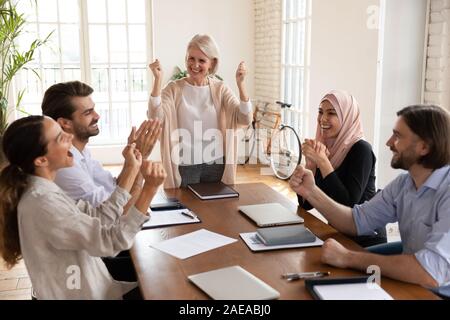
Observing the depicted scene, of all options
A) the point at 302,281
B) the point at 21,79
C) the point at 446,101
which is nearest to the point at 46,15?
the point at 21,79

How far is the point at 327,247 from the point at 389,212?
0.50 metres

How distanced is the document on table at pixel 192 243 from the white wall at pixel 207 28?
511cm

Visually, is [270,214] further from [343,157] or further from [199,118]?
[199,118]

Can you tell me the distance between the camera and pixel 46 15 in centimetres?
638

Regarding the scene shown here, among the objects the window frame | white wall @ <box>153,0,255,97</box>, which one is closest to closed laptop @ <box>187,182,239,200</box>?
white wall @ <box>153,0,255,97</box>

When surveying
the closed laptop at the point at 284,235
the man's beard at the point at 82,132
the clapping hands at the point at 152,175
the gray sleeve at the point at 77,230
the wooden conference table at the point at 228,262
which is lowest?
the wooden conference table at the point at 228,262

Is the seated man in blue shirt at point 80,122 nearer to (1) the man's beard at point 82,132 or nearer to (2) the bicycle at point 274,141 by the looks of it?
(1) the man's beard at point 82,132

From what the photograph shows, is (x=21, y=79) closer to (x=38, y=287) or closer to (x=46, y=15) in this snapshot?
(x=46, y=15)

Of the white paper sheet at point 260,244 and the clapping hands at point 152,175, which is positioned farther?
the white paper sheet at point 260,244

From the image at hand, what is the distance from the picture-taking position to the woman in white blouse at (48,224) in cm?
141

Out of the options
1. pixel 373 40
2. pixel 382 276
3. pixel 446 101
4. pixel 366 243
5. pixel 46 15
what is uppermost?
pixel 46 15

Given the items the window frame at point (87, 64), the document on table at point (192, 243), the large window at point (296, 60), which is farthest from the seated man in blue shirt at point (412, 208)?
the window frame at point (87, 64)

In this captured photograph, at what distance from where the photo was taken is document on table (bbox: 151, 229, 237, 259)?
5.49 feet

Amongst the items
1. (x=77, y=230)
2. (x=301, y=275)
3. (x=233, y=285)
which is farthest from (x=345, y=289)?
(x=77, y=230)
